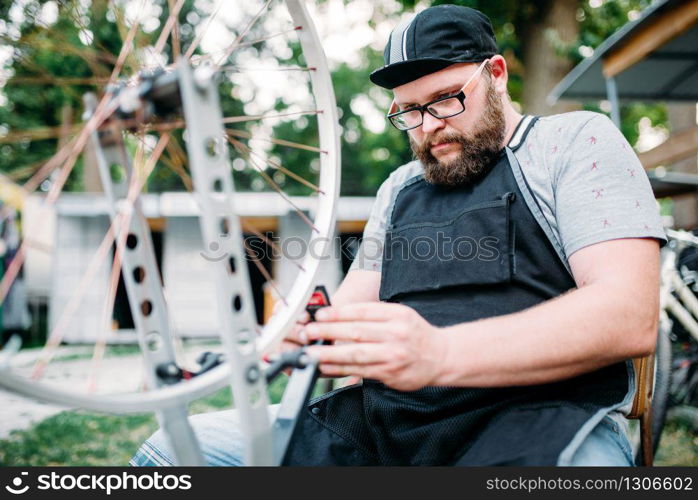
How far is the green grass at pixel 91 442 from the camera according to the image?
3204mm

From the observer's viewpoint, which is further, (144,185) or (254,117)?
(254,117)

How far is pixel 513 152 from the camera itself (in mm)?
1330

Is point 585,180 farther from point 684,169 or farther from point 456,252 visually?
point 684,169

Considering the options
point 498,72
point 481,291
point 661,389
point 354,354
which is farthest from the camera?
point 661,389

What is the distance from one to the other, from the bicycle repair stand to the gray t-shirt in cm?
66

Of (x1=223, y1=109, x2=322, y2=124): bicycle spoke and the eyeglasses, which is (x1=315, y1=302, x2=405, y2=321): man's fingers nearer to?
(x1=223, y1=109, x2=322, y2=124): bicycle spoke

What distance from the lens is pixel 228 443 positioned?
124 centimetres

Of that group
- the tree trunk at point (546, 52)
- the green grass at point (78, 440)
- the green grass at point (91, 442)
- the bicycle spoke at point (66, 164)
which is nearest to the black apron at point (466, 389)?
the bicycle spoke at point (66, 164)

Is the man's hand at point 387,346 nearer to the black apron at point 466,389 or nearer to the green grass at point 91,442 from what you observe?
the black apron at point 466,389

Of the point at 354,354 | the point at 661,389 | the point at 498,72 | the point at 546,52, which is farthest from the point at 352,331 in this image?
the point at 546,52

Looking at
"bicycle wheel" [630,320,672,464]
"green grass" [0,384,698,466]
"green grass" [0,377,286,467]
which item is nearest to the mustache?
"bicycle wheel" [630,320,672,464]

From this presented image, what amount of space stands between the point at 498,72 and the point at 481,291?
0.68 meters

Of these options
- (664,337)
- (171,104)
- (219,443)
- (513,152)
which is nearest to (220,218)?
(171,104)

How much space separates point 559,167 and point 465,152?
258 millimetres
